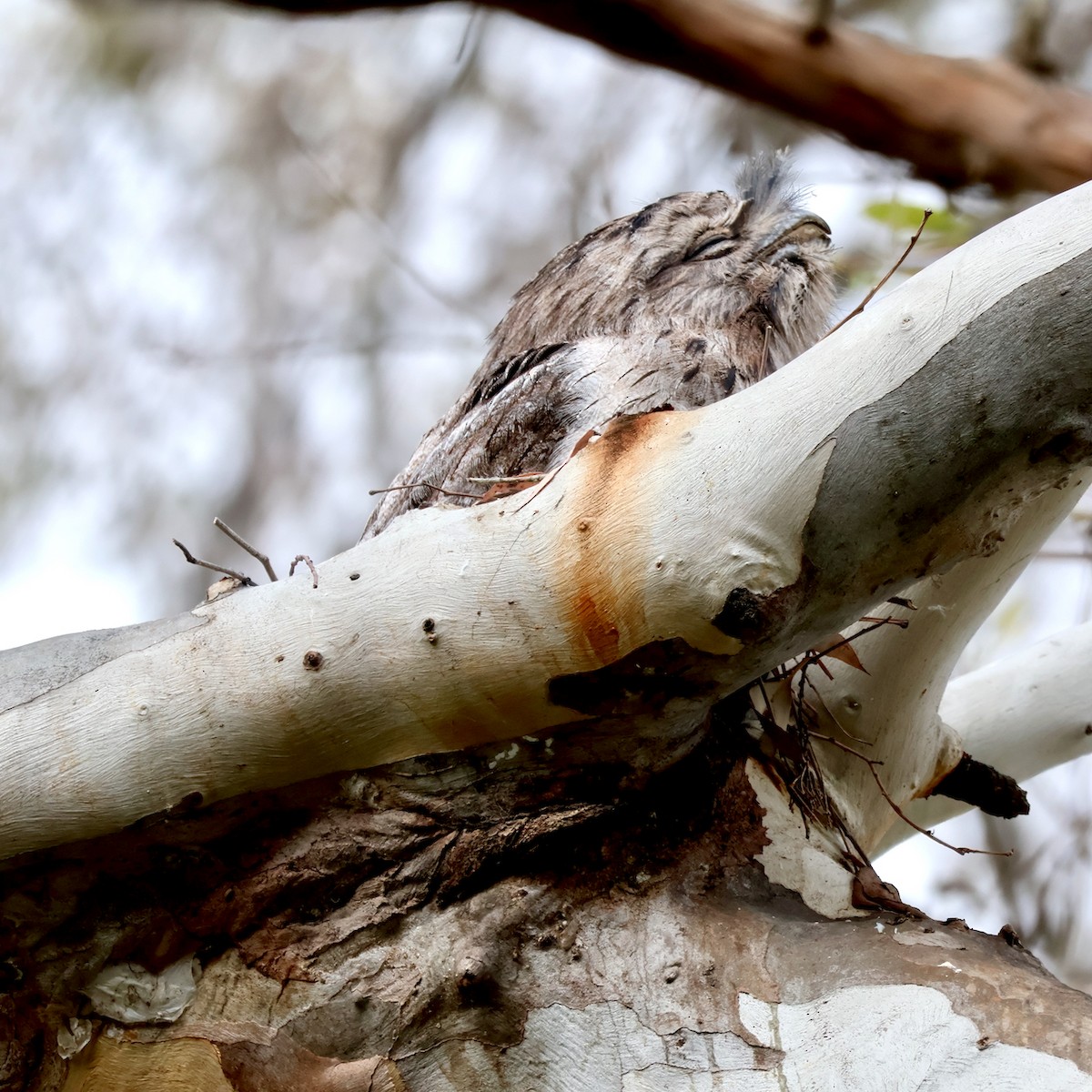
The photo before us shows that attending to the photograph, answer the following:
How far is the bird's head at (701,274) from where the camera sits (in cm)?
289

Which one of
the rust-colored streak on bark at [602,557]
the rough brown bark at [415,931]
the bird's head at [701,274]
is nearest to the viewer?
the rust-colored streak on bark at [602,557]

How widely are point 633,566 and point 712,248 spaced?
188cm

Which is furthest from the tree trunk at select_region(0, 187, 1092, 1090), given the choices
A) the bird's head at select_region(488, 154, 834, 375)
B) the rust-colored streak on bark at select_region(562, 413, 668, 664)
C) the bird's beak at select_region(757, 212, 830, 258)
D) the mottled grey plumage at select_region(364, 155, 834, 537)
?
the bird's beak at select_region(757, 212, 830, 258)

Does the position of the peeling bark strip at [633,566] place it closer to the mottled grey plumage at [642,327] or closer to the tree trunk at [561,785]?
the tree trunk at [561,785]

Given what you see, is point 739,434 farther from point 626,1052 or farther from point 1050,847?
point 1050,847

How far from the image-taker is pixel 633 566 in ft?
4.68

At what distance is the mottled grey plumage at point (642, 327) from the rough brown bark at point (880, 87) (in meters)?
0.32

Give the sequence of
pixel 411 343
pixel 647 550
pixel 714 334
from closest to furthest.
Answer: pixel 647 550 → pixel 714 334 → pixel 411 343

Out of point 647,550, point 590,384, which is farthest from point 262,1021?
point 590,384

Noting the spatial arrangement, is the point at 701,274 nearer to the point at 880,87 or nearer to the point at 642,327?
the point at 642,327

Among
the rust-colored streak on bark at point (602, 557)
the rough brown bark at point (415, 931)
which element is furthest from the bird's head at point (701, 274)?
the rough brown bark at point (415, 931)

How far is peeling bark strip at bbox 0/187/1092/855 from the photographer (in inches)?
51.9

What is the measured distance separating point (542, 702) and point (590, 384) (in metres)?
1.15

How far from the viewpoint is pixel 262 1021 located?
5.37 ft
